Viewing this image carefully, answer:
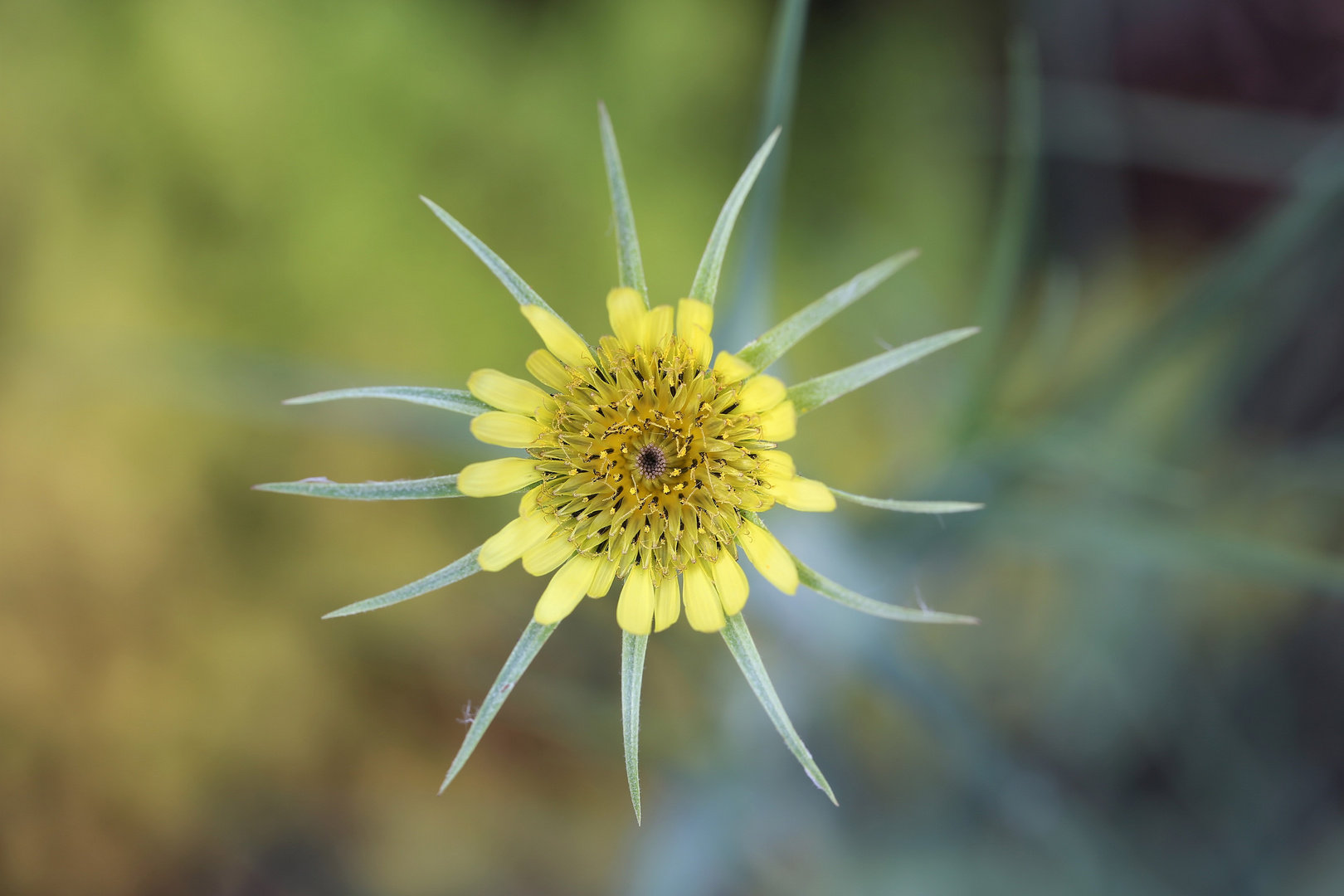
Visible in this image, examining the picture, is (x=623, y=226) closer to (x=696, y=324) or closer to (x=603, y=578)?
(x=696, y=324)

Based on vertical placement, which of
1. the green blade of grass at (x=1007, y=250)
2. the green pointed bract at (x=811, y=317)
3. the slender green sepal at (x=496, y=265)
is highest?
the green blade of grass at (x=1007, y=250)

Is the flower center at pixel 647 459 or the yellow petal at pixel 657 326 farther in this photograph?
the flower center at pixel 647 459

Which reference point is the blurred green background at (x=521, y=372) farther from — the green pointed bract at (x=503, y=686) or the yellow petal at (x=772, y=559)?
the green pointed bract at (x=503, y=686)

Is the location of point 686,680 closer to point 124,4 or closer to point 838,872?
point 838,872

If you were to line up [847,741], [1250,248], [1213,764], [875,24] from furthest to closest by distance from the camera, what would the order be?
[875,24], [847,741], [1213,764], [1250,248]

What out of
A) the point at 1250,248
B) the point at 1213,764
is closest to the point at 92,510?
the point at 1250,248

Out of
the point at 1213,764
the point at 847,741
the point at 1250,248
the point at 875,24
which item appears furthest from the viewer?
the point at 875,24

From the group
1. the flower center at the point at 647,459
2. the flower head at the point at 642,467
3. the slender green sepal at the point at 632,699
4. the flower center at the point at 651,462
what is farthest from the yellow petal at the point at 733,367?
the slender green sepal at the point at 632,699
